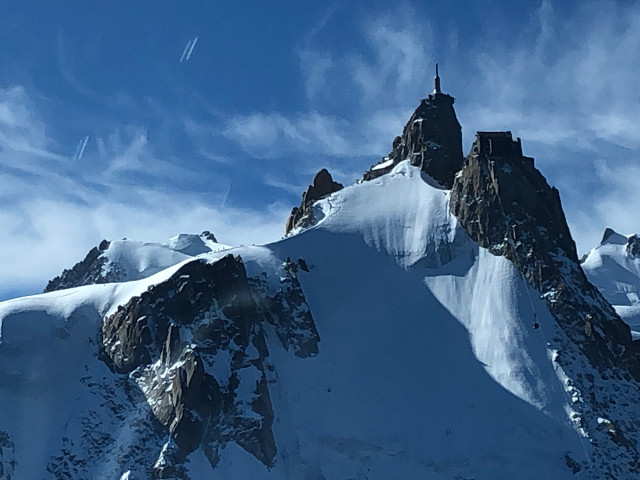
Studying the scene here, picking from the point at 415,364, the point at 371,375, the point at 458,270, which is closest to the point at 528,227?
the point at 458,270

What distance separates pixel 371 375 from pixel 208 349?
2175cm

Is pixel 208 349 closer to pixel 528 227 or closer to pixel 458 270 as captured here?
pixel 458 270

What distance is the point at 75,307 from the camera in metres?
163

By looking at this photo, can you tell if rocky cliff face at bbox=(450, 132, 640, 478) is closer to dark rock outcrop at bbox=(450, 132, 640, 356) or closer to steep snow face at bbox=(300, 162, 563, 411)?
dark rock outcrop at bbox=(450, 132, 640, 356)

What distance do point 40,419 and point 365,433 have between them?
39.6 metres

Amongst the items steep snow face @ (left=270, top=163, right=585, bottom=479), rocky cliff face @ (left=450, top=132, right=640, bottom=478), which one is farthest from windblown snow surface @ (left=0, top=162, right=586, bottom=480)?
rocky cliff face @ (left=450, top=132, right=640, bottom=478)

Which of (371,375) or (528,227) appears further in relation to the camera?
(528,227)

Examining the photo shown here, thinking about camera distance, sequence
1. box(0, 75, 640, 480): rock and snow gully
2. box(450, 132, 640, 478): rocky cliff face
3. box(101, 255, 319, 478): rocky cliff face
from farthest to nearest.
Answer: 1. box(450, 132, 640, 478): rocky cliff face
2. box(101, 255, 319, 478): rocky cliff face
3. box(0, 75, 640, 480): rock and snow gully

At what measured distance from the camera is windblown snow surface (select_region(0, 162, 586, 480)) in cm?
14250

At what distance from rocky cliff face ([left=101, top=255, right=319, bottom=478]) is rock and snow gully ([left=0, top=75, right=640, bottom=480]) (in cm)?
27

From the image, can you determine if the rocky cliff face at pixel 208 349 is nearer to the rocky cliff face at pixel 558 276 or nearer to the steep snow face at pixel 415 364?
the steep snow face at pixel 415 364

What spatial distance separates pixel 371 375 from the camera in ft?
510

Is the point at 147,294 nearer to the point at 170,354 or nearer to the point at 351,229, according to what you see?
the point at 170,354

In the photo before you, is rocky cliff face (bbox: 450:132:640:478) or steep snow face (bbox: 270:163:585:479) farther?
rocky cliff face (bbox: 450:132:640:478)
